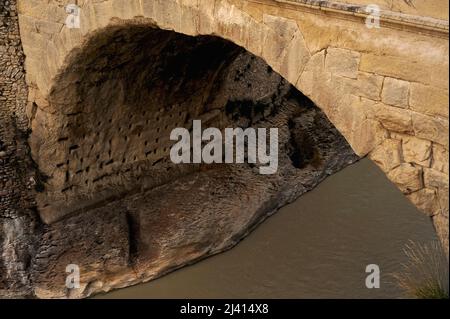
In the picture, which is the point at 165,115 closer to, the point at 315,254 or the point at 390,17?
the point at 315,254

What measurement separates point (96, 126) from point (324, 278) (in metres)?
2.41

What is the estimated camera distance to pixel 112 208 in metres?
6.45

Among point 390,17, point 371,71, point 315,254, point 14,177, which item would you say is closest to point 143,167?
point 14,177

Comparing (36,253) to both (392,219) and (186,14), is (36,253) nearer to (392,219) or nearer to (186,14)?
(186,14)

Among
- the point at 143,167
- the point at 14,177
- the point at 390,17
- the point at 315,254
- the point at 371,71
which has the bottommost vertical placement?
the point at 315,254

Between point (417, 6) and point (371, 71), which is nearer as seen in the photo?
point (417, 6)

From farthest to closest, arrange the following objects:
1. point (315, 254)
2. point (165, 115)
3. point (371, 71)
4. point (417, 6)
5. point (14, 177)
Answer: point (165, 115) < point (315, 254) < point (14, 177) < point (371, 71) < point (417, 6)

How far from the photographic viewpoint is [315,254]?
6488 millimetres

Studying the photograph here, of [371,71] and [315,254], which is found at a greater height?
[371,71]

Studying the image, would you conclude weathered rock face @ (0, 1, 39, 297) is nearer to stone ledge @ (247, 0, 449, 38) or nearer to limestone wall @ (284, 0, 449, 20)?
stone ledge @ (247, 0, 449, 38)

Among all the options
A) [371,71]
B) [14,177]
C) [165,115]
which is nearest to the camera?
[371,71]

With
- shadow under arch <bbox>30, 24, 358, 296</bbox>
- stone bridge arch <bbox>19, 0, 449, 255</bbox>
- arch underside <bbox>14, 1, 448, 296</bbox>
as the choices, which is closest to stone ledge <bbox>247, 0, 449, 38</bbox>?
stone bridge arch <bbox>19, 0, 449, 255</bbox>

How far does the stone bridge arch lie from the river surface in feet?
8.71

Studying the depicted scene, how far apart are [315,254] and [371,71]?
11.1 feet
